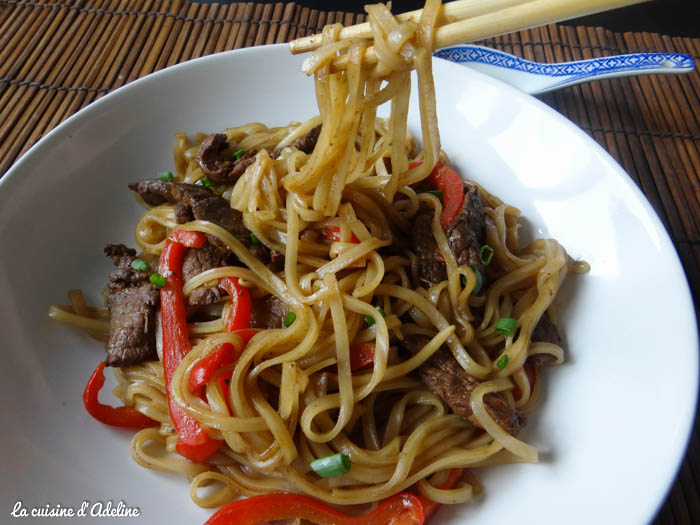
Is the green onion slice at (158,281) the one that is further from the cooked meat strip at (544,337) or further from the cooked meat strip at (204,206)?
the cooked meat strip at (544,337)

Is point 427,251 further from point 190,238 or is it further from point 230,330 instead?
point 190,238

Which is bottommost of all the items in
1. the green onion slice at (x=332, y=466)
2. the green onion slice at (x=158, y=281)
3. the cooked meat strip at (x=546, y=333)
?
the green onion slice at (x=332, y=466)

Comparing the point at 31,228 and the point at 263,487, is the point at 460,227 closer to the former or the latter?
the point at 263,487

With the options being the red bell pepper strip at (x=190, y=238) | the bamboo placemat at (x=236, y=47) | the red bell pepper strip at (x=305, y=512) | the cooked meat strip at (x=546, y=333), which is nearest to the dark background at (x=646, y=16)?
the bamboo placemat at (x=236, y=47)

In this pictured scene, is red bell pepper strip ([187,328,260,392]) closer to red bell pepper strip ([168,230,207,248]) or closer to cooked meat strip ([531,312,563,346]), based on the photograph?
red bell pepper strip ([168,230,207,248])

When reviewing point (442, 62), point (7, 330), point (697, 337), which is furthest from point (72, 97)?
point (697, 337)
